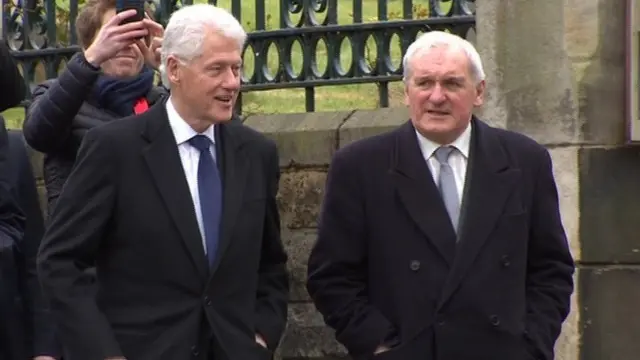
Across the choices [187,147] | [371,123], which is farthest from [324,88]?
[187,147]

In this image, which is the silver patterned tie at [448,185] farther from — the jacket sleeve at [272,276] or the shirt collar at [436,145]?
the jacket sleeve at [272,276]

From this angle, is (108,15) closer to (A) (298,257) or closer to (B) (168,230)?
(B) (168,230)

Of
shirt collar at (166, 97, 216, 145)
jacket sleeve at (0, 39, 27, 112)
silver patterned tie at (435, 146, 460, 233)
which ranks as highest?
jacket sleeve at (0, 39, 27, 112)

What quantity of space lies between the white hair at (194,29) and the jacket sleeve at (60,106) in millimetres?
604

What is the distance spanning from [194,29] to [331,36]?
2.44 metres

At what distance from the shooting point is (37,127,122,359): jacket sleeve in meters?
5.34

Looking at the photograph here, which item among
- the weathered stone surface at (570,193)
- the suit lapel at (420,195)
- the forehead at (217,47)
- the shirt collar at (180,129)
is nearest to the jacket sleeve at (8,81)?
the shirt collar at (180,129)

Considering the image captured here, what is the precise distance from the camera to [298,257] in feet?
25.3

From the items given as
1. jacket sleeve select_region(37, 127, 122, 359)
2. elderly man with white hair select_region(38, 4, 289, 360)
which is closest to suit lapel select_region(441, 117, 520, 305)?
elderly man with white hair select_region(38, 4, 289, 360)

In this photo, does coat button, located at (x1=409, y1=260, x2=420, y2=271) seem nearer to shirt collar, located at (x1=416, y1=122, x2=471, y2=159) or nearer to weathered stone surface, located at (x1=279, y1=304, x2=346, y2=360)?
shirt collar, located at (x1=416, y1=122, x2=471, y2=159)

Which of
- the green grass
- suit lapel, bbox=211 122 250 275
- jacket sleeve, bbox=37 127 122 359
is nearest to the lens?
jacket sleeve, bbox=37 127 122 359

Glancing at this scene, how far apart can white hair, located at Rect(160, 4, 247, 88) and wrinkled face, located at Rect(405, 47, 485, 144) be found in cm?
60

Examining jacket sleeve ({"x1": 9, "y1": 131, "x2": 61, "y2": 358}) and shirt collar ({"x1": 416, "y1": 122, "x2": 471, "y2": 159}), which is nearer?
shirt collar ({"x1": 416, "y1": 122, "x2": 471, "y2": 159})

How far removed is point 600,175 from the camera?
6969mm
